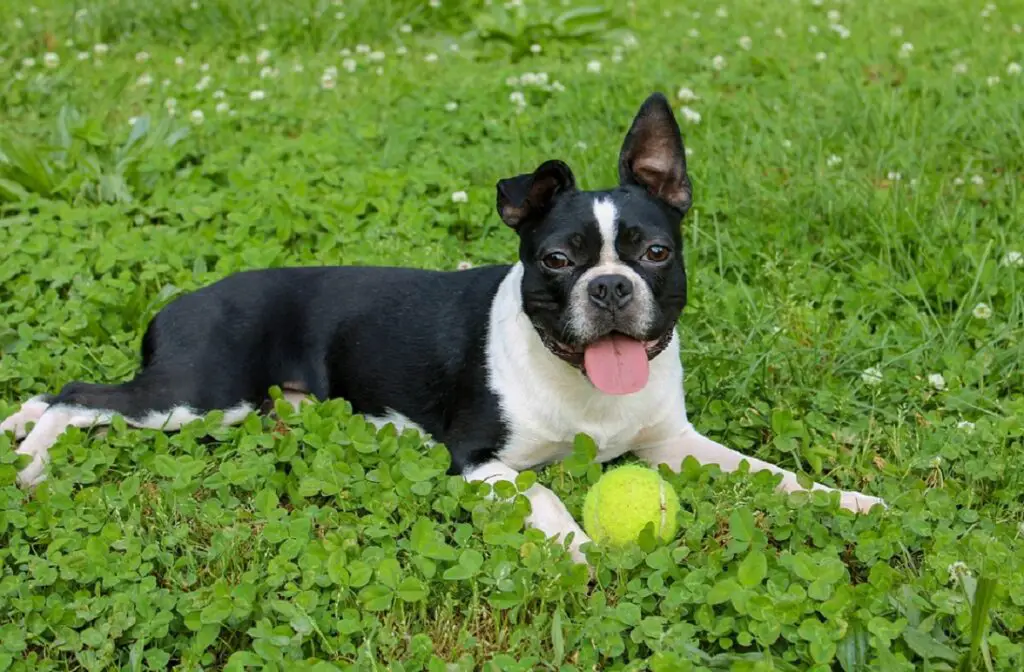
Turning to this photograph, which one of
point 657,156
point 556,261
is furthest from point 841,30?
point 556,261

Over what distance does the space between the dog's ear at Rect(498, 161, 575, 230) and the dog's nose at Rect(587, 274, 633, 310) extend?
38 cm

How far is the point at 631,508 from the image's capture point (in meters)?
3.19

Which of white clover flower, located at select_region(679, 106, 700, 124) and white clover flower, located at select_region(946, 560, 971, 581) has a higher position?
white clover flower, located at select_region(946, 560, 971, 581)

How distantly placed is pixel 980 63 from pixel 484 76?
324 centimetres

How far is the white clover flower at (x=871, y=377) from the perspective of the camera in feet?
13.7

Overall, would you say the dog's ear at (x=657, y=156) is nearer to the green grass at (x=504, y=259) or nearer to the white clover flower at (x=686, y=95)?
the green grass at (x=504, y=259)

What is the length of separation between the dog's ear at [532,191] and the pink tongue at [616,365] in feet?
1.62

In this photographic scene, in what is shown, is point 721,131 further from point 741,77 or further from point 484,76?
point 484,76

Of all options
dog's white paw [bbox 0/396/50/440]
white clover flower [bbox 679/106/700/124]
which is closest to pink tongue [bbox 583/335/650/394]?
dog's white paw [bbox 0/396/50/440]

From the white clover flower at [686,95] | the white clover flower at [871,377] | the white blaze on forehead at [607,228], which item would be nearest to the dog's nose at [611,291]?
the white blaze on forehead at [607,228]

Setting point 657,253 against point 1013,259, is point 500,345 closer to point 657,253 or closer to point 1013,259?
point 657,253

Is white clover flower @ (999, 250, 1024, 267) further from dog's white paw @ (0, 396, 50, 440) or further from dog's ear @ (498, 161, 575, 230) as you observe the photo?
dog's white paw @ (0, 396, 50, 440)

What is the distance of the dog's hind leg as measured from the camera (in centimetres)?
387

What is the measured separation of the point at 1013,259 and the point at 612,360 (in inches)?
87.3
